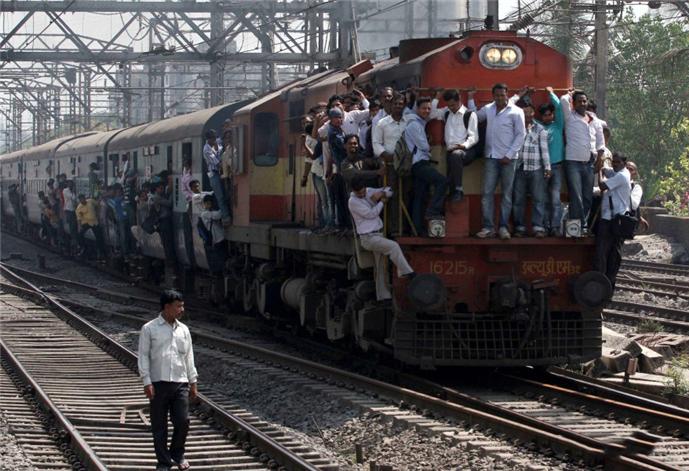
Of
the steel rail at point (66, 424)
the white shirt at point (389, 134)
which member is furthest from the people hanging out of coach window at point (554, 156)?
the steel rail at point (66, 424)

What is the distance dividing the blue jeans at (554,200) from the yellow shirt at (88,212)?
20817 millimetres

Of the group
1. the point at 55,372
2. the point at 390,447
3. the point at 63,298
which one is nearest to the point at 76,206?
the point at 63,298

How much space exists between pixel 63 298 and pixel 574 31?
2559 cm

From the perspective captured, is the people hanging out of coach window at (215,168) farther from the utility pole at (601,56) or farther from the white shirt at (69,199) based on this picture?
the white shirt at (69,199)

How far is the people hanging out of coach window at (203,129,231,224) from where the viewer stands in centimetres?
1970

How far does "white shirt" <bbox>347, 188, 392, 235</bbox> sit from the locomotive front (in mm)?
349

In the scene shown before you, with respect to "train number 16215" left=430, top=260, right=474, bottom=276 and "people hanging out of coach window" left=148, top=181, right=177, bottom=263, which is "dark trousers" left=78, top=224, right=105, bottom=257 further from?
"train number 16215" left=430, top=260, right=474, bottom=276

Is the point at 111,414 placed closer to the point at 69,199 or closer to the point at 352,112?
the point at 352,112

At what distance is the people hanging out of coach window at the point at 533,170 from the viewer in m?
12.9

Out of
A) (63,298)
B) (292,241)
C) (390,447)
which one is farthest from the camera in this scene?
(63,298)

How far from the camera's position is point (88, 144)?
34.6 meters

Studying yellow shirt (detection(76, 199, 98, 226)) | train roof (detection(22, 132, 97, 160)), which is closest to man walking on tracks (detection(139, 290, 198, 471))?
yellow shirt (detection(76, 199, 98, 226))

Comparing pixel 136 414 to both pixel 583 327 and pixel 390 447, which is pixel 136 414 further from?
pixel 583 327

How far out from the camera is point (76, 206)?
34000 mm
